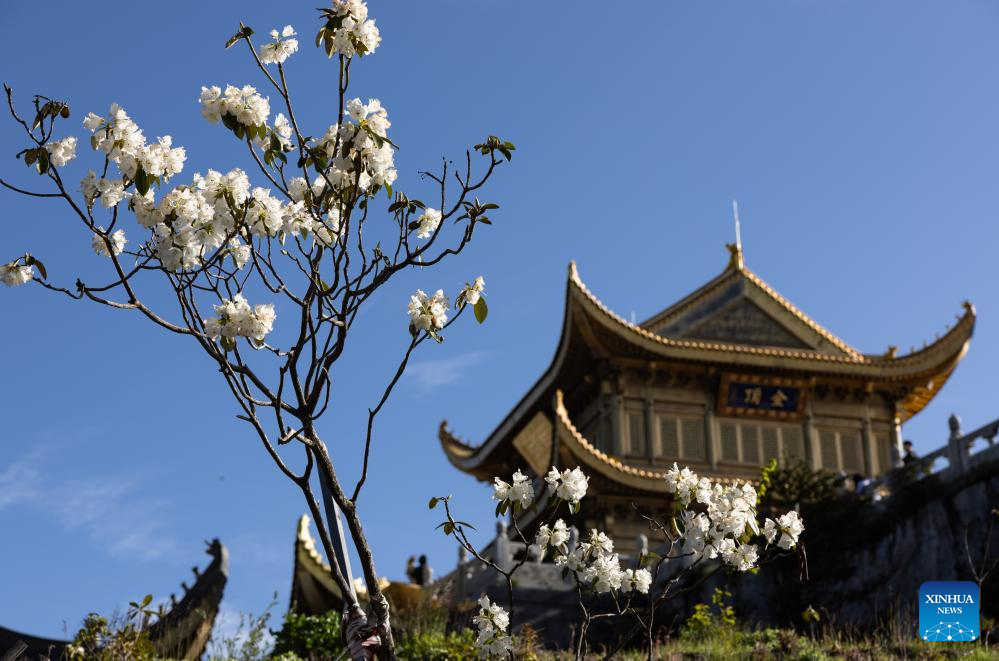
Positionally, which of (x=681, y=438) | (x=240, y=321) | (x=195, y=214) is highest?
(x=681, y=438)

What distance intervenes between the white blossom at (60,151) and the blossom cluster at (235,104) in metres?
0.70

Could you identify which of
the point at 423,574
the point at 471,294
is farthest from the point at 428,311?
the point at 423,574

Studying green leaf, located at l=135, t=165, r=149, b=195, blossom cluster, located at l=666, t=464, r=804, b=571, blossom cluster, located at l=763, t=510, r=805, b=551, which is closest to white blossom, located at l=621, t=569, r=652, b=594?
blossom cluster, located at l=666, t=464, r=804, b=571

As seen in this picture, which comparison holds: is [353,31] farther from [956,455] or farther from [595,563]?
[956,455]

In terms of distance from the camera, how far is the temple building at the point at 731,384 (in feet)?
87.9

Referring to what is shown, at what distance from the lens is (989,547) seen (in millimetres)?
18594

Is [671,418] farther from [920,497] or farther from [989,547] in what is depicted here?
[989,547]

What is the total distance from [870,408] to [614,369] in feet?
18.5

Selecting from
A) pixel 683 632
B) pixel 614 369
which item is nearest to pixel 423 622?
pixel 683 632

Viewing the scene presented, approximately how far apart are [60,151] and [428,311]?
2.01 m

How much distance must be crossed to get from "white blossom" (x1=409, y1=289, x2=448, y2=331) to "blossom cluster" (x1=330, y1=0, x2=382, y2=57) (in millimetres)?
1285

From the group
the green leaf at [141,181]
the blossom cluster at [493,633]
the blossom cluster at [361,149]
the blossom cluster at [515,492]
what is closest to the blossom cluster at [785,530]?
the blossom cluster at [515,492]

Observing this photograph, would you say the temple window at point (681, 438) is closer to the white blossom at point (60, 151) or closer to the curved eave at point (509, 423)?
the curved eave at point (509, 423)

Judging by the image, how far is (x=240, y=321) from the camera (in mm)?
6512
